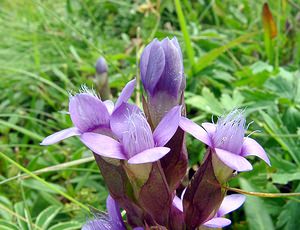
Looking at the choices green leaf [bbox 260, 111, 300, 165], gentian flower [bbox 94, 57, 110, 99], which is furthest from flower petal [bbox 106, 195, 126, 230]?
gentian flower [bbox 94, 57, 110, 99]

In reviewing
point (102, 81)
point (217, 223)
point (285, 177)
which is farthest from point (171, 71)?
point (102, 81)

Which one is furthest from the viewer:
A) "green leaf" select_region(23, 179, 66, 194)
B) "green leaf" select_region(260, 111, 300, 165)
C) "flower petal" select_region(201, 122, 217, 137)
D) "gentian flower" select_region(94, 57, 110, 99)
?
"gentian flower" select_region(94, 57, 110, 99)

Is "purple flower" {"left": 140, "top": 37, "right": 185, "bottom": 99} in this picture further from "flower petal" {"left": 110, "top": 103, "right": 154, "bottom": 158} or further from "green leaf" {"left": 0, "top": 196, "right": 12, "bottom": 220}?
"green leaf" {"left": 0, "top": 196, "right": 12, "bottom": 220}

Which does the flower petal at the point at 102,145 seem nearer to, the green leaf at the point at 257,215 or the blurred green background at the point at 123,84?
the blurred green background at the point at 123,84

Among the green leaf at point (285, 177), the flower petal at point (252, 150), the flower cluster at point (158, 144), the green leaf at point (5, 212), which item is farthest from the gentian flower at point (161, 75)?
the green leaf at point (5, 212)

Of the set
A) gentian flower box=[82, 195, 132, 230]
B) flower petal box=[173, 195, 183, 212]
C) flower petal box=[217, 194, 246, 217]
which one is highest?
flower petal box=[173, 195, 183, 212]

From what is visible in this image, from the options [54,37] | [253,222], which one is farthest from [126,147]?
[54,37]

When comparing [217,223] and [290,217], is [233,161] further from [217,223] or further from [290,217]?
[290,217]

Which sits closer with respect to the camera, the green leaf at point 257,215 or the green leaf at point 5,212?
the green leaf at point 257,215
